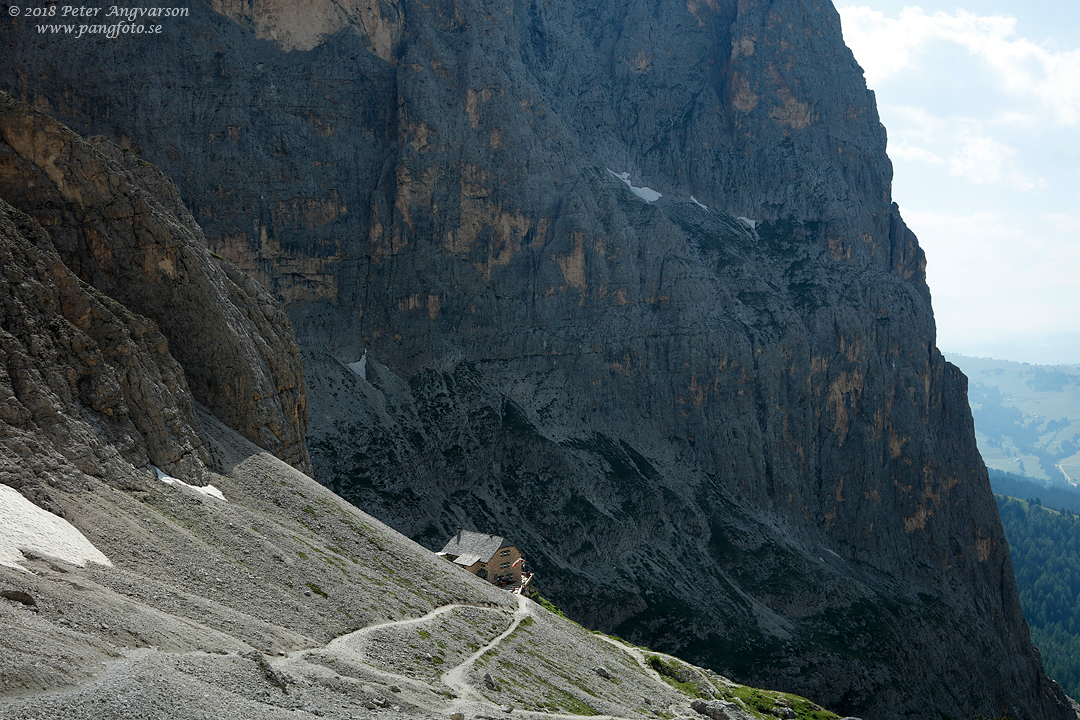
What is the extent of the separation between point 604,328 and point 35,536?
4488 inches

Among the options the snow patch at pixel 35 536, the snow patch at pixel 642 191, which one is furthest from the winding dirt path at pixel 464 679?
the snow patch at pixel 642 191

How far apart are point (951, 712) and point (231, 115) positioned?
5614 inches

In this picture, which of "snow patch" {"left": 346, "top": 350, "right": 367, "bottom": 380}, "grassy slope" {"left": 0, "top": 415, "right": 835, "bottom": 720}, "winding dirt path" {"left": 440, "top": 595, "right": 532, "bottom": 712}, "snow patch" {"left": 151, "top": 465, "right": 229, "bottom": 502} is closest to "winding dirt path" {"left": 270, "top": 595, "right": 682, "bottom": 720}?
"winding dirt path" {"left": 440, "top": 595, "right": 532, "bottom": 712}

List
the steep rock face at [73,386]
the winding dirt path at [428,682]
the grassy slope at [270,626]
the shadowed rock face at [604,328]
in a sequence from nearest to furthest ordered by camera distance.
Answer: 1. the grassy slope at [270,626]
2. the winding dirt path at [428,682]
3. the steep rock face at [73,386]
4. the shadowed rock face at [604,328]

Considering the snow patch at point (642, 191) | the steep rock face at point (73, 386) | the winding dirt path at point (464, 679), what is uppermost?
the snow patch at point (642, 191)

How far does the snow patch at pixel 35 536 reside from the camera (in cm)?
3572

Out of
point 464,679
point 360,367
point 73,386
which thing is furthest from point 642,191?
point 464,679

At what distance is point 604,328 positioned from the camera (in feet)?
476

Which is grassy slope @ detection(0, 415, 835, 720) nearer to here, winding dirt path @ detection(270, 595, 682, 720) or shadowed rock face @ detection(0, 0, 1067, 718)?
winding dirt path @ detection(270, 595, 682, 720)

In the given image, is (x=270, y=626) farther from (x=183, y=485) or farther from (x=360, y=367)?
(x=360, y=367)

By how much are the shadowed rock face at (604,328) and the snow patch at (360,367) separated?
2905 mm

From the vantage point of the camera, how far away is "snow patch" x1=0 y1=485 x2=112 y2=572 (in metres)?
35.7

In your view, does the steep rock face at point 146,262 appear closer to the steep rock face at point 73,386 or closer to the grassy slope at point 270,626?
the steep rock face at point 73,386

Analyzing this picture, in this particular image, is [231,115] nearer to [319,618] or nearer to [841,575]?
[319,618]
